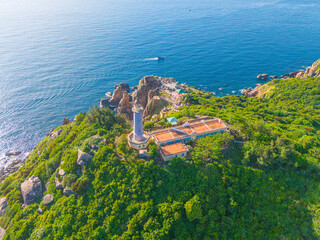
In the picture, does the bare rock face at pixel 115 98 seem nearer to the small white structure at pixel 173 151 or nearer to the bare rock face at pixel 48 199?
the bare rock face at pixel 48 199

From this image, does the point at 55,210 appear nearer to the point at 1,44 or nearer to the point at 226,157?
the point at 226,157

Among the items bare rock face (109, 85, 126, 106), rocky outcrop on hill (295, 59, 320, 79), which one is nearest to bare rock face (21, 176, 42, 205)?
bare rock face (109, 85, 126, 106)

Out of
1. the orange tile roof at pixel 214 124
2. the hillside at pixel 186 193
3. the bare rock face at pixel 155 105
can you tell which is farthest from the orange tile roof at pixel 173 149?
the bare rock face at pixel 155 105

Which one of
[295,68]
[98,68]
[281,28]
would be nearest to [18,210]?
[98,68]

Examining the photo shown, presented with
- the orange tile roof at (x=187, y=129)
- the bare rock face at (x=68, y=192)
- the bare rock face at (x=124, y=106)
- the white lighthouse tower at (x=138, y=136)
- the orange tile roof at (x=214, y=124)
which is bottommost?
the bare rock face at (x=124, y=106)

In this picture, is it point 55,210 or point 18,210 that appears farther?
point 18,210

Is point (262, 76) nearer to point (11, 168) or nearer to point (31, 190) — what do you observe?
point (31, 190)

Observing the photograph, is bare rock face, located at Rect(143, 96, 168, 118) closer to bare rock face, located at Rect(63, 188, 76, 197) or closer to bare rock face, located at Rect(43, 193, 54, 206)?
bare rock face, located at Rect(63, 188, 76, 197)
